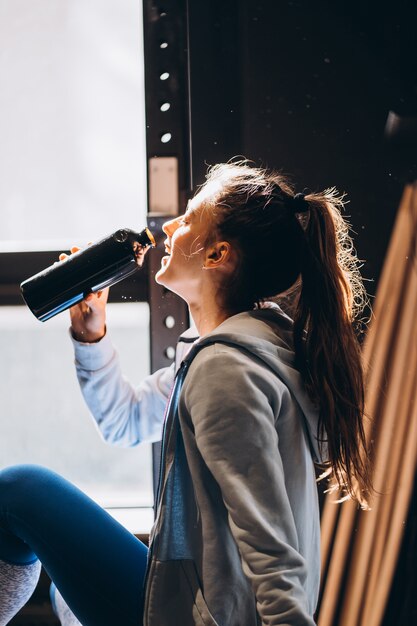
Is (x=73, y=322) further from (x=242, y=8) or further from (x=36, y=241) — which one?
(x=242, y=8)

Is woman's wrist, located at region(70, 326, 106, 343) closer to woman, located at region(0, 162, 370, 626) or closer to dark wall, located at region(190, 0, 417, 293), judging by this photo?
woman, located at region(0, 162, 370, 626)

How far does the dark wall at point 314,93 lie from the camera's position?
1107 mm

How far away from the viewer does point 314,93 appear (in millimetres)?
1120

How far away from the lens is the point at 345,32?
1123 mm

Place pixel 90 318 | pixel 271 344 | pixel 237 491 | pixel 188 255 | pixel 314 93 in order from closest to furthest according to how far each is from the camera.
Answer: pixel 237 491 → pixel 271 344 → pixel 188 255 → pixel 90 318 → pixel 314 93

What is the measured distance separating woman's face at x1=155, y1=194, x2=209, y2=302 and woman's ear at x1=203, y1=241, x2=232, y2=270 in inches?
0.4

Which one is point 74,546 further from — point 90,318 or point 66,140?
point 66,140

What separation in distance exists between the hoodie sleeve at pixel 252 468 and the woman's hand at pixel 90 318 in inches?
14.0

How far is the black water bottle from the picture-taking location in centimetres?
84

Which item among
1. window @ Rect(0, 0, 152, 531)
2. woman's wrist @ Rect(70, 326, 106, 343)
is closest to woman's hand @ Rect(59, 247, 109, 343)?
woman's wrist @ Rect(70, 326, 106, 343)

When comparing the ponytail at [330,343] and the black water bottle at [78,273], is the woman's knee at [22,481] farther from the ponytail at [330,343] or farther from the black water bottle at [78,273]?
the ponytail at [330,343]

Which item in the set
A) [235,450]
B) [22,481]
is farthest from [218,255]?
[22,481]

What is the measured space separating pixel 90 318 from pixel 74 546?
361mm

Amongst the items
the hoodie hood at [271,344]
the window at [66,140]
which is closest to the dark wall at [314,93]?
the window at [66,140]
